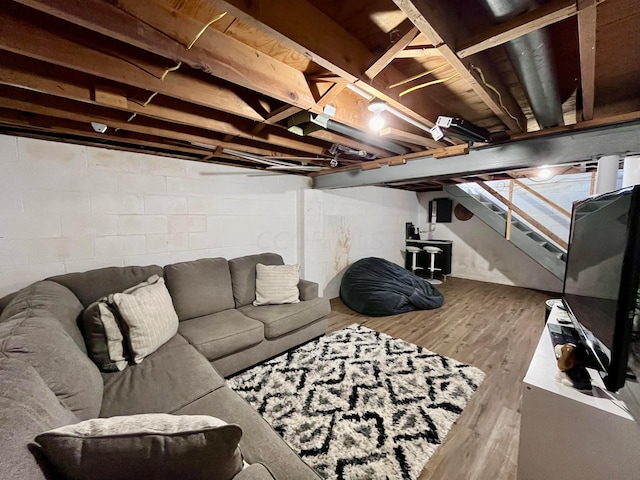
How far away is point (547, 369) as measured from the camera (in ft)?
4.30

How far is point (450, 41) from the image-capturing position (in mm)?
1002

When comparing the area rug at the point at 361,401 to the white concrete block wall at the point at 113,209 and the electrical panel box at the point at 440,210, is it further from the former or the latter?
A: the electrical panel box at the point at 440,210

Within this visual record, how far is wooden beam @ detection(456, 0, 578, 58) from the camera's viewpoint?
0.82 m

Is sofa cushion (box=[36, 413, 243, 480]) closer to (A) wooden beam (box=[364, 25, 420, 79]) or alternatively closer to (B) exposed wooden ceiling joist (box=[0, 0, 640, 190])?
(B) exposed wooden ceiling joist (box=[0, 0, 640, 190])

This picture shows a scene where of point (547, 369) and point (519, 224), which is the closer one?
point (547, 369)

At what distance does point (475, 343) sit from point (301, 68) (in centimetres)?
313

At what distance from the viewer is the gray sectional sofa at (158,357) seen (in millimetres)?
782

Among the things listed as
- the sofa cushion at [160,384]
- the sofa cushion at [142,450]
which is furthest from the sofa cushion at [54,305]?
the sofa cushion at [142,450]

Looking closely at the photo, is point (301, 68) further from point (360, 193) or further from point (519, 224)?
point (519, 224)

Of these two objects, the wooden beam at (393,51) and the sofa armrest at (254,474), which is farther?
the wooden beam at (393,51)

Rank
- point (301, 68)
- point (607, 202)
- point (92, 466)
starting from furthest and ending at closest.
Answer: point (301, 68), point (607, 202), point (92, 466)

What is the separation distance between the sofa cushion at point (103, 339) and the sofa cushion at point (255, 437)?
690 mm

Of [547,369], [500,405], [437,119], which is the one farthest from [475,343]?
[437,119]

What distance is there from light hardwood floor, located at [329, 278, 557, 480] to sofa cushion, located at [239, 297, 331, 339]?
62cm
